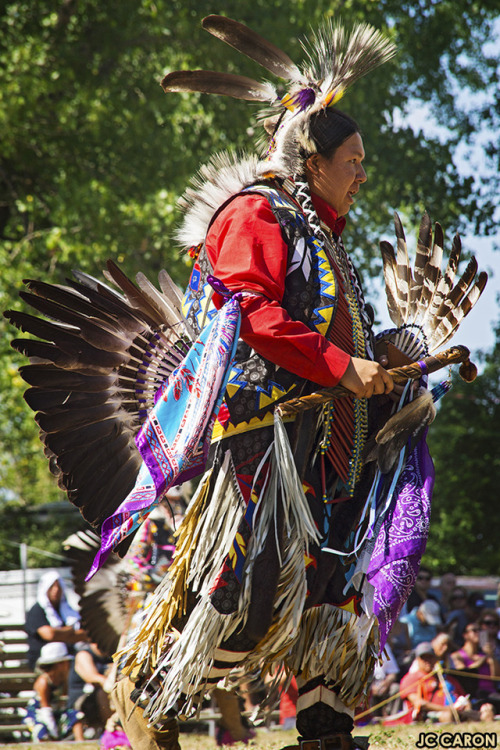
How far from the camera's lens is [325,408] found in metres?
2.43

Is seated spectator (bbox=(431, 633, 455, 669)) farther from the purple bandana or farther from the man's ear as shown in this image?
the man's ear

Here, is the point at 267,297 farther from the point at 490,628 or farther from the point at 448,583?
the point at 448,583

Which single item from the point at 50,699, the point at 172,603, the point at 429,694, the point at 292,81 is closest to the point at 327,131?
the point at 292,81

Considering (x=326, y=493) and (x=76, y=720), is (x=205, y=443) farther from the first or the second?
(x=76, y=720)

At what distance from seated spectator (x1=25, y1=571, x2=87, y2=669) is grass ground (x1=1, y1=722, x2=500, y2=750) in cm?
118

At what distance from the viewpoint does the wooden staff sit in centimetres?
230

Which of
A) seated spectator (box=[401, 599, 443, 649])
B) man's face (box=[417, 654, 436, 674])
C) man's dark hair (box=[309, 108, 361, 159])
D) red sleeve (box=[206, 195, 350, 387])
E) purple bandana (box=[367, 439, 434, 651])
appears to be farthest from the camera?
seated spectator (box=[401, 599, 443, 649])

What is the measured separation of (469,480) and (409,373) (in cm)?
919

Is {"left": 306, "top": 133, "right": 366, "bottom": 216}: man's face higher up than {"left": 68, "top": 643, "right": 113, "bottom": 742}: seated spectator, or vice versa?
{"left": 306, "top": 133, "right": 366, "bottom": 216}: man's face

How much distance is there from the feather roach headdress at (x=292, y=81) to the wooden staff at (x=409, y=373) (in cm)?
71

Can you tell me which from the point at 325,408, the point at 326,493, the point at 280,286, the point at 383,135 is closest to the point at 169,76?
the point at 280,286

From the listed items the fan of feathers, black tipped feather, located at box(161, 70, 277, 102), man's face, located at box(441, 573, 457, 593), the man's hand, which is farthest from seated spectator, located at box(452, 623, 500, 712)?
black tipped feather, located at box(161, 70, 277, 102)

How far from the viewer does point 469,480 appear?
11.2 m

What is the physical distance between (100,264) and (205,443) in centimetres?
766
